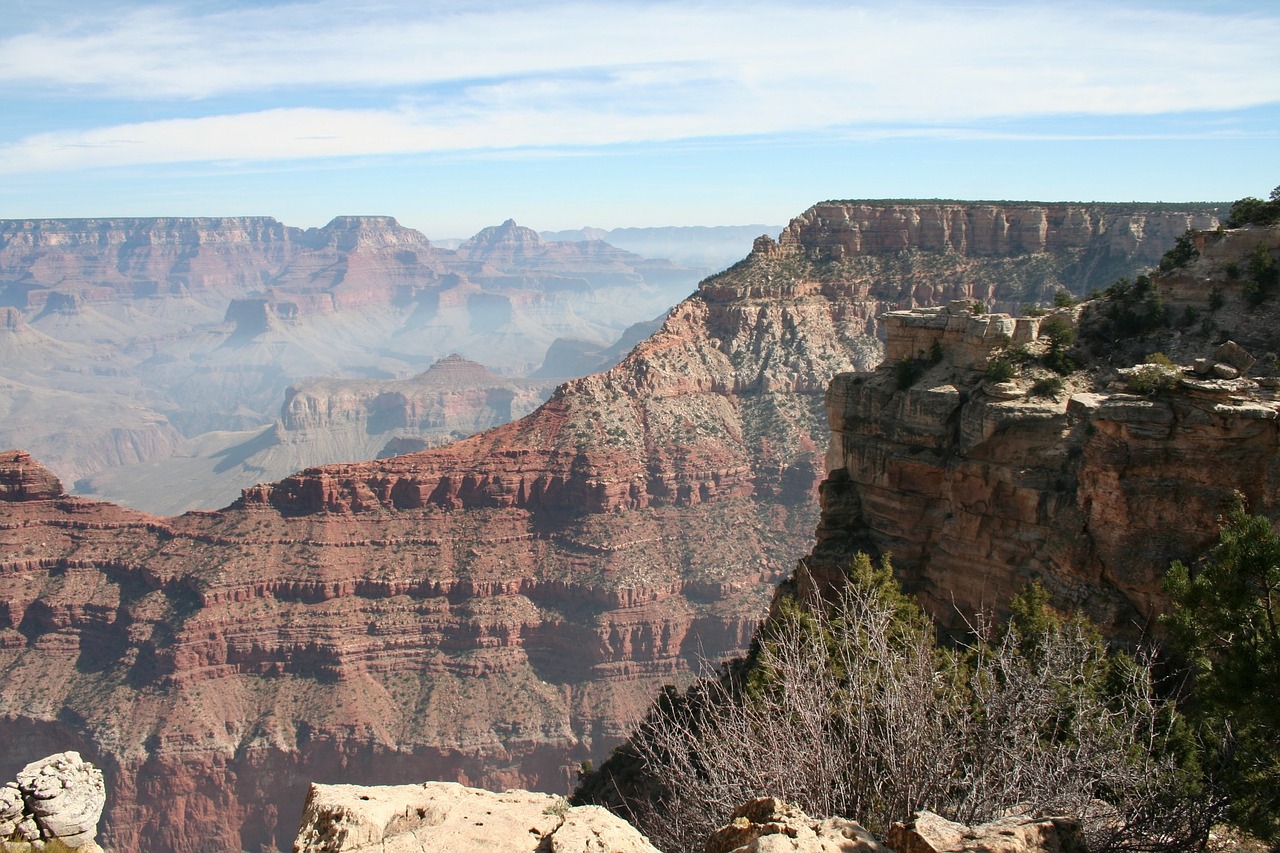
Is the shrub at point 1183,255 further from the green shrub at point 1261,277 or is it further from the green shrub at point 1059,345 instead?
the green shrub at point 1059,345

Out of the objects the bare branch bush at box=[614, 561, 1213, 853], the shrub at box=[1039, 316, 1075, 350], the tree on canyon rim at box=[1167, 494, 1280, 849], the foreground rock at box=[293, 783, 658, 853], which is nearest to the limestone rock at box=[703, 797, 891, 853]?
the foreground rock at box=[293, 783, 658, 853]

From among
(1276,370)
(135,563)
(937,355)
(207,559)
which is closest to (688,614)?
(207,559)

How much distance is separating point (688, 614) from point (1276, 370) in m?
59.7

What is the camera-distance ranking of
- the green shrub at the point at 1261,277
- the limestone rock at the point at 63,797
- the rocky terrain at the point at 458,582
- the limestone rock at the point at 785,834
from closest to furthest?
the limestone rock at the point at 785,834
the limestone rock at the point at 63,797
the green shrub at the point at 1261,277
the rocky terrain at the point at 458,582

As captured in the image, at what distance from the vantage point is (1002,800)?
15.6 m

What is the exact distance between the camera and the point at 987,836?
42.6 feet

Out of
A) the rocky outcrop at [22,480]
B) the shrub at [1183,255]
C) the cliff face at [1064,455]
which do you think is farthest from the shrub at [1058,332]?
the rocky outcrop at [22,480]

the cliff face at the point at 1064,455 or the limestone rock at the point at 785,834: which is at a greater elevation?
the cliff face at the point at 1064,455

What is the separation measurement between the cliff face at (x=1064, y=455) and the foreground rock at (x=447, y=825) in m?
17.8

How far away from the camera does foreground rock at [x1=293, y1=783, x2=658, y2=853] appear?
1307 centimetres

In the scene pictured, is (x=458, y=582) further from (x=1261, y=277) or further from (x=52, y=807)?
(x=1261, y=277)

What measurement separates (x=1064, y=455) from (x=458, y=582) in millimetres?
57699

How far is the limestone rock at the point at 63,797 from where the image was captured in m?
18.1

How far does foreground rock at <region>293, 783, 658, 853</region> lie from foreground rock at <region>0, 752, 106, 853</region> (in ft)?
23.5
